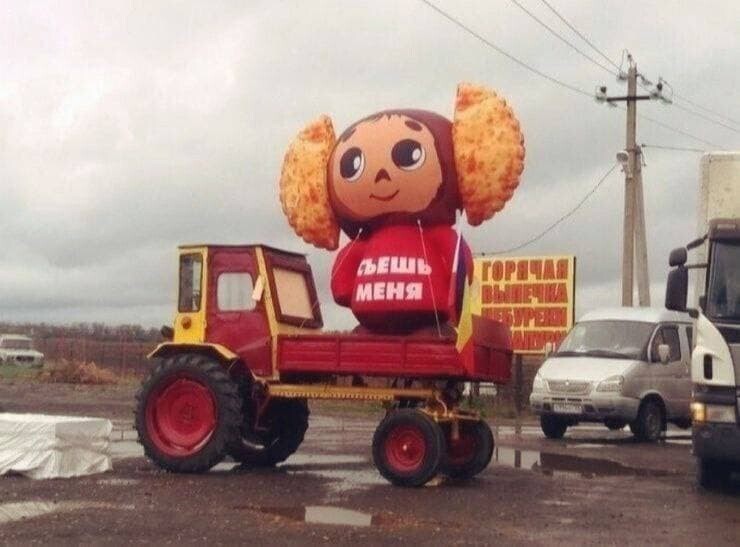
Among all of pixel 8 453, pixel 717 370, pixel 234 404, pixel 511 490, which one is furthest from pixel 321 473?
pixel 717 370

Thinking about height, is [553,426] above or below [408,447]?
below

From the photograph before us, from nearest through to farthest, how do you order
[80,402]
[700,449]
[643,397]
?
[700,449], [643,397], [80,402]

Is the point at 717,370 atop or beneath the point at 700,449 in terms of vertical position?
atop

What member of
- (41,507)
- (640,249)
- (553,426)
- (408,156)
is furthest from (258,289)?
(640,249)

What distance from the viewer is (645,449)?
63.3 feet

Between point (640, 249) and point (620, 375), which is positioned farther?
point (640, 249)

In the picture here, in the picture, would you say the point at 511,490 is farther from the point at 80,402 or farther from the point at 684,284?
the point at 80,402

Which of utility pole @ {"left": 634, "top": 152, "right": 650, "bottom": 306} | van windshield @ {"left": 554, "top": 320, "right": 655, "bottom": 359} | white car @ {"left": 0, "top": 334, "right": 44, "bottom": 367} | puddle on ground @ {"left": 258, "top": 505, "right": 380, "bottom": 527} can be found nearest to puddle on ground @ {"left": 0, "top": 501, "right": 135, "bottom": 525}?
puddle on ground @ {"left": 258, "top": 505, "right": 380, "bottom": 527}

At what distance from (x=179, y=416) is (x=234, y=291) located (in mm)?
1478

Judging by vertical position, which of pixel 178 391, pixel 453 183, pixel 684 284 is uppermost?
pixel 453 183

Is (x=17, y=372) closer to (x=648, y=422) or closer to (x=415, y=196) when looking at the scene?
(x=648, y=422)

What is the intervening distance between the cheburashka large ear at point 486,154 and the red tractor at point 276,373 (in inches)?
52.9

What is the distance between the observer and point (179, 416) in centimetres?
1392

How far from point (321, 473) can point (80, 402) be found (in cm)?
1719
